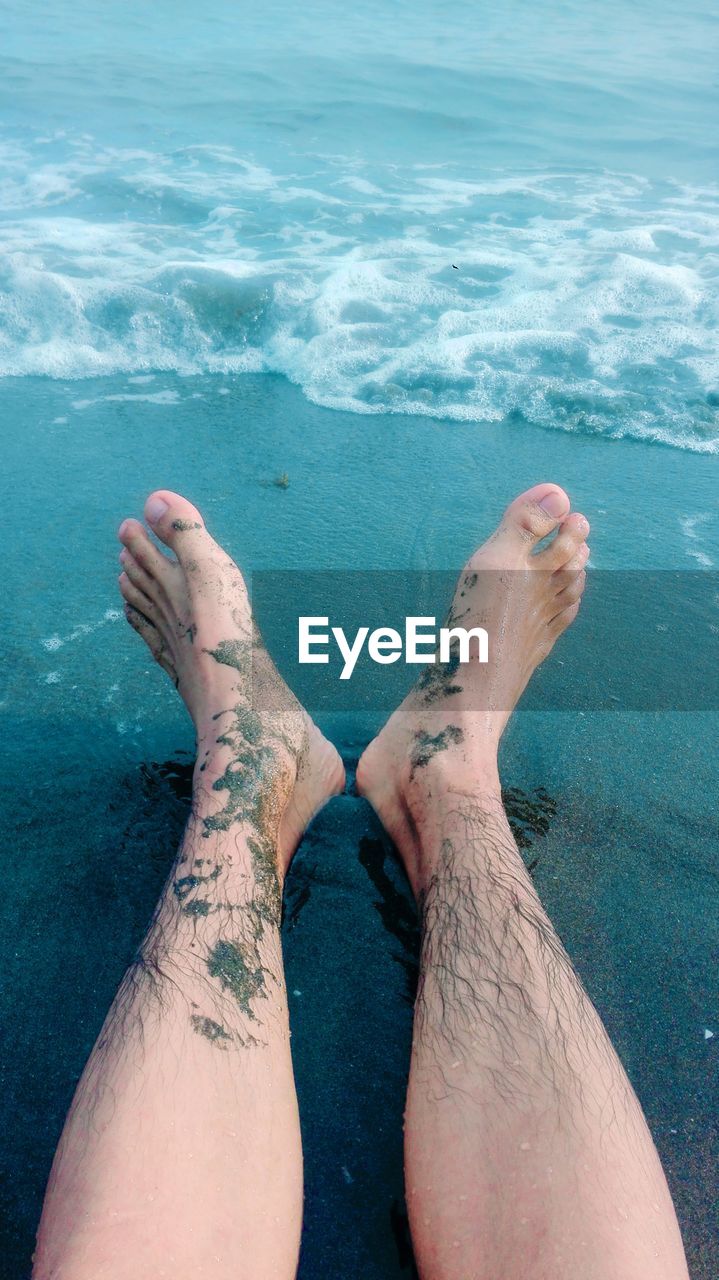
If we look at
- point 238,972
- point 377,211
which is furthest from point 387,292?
point 238,972

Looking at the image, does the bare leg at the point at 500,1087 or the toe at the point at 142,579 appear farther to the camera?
the toe at the point at 142,579

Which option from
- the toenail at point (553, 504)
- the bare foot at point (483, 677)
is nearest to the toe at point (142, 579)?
the bare foot at point (483, 677)

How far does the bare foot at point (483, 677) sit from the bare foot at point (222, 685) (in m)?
0.18

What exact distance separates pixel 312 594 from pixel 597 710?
2.94ft

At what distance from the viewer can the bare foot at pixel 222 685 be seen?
1687mm

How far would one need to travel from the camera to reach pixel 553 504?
2123mm

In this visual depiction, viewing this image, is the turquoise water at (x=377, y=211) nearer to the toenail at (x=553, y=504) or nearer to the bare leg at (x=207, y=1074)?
the toenail at (x=553, y=504)

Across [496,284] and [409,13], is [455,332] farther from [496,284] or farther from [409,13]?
[409,13]

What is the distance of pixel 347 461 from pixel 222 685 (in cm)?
141

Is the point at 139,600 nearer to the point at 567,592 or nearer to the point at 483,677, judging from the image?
the point at 483,677

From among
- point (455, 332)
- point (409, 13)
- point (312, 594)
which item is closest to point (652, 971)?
point (312, 594)

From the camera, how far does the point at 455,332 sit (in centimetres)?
396

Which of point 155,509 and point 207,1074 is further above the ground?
point 155,509

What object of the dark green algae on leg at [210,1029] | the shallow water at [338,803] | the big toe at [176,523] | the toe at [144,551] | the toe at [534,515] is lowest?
the shallow water at [338,803]
